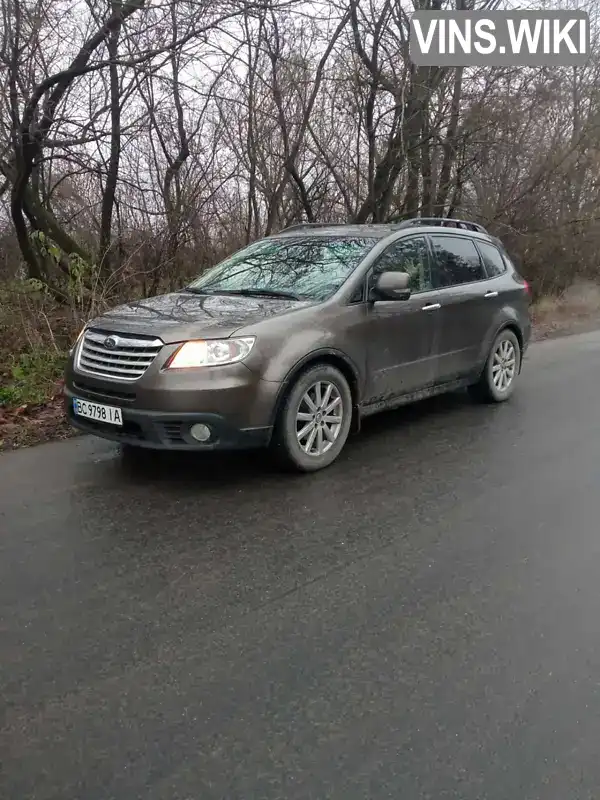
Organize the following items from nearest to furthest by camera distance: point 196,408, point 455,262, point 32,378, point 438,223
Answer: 1. point 196,408
2. point 455,262
3. point 438,223
4. point 32,378

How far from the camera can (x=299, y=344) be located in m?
4.81

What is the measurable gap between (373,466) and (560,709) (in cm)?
270

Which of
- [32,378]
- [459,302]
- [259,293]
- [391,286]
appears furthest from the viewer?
[32,378]

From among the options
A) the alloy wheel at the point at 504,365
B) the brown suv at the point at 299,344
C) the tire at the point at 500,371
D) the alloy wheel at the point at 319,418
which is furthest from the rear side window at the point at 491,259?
the alloy wheel at the point at 319,418

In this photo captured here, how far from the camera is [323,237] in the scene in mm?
6062

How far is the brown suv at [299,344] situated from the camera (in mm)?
4523

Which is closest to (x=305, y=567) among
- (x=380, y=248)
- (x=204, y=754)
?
(x=204, y=754)

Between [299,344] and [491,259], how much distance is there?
3206 mm

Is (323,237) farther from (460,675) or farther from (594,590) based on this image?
(460,675)

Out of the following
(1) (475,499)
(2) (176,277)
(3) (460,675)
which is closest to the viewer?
(3) (460,675)

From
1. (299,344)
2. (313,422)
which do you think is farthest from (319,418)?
(299,344)

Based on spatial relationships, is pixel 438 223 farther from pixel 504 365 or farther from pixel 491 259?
pixel 504 365

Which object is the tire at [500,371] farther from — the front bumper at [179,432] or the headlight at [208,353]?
the headlight at [208,353]

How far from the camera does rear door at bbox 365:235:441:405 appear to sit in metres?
5.48
